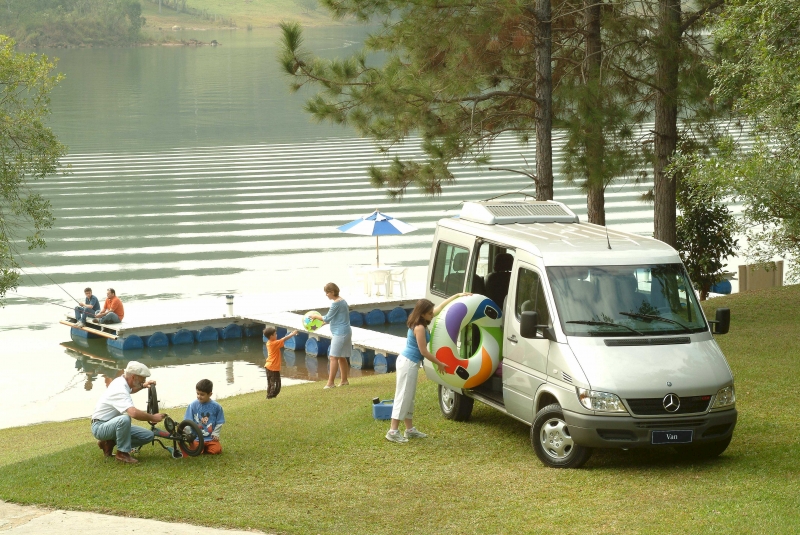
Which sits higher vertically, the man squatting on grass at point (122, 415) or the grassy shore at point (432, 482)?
the man squatting on grass at point (122, 415)

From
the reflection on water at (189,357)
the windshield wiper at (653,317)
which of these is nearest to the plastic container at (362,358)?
the reflection on water at (189,357)

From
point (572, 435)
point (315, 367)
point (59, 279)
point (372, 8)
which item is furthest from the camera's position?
point (59, 279)

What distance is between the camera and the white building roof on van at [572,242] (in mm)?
10867

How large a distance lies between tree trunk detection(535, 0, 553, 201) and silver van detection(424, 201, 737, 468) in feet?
19.5

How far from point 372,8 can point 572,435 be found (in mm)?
10588

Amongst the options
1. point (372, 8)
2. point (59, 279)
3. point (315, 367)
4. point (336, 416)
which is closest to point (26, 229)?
point (59, 279)

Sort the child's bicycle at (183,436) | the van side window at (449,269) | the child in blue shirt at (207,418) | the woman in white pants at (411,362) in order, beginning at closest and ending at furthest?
the child's bicycle at (183,436) → the child in blue shirt at (207,418) → the woman in white pants at (411,362) → the van side window at (449,269)

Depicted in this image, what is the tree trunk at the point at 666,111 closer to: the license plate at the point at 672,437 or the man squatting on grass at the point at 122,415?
the license plate at the point at 672,437

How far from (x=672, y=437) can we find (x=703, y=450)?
849 mm

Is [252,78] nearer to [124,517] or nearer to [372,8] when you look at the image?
[372,8]

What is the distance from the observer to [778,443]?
11023 mm

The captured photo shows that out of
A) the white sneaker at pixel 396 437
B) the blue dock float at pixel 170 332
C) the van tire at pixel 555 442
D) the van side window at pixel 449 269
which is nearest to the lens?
the van tire at pixel 555 442

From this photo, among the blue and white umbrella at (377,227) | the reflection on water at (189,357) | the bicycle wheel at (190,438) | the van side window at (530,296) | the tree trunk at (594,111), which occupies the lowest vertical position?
the reflection on water at (189,357)

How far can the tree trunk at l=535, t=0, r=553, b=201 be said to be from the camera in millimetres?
18000
